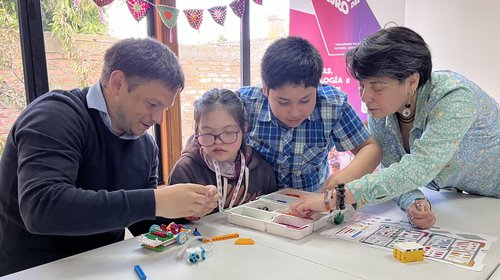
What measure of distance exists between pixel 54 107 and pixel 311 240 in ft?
2.36

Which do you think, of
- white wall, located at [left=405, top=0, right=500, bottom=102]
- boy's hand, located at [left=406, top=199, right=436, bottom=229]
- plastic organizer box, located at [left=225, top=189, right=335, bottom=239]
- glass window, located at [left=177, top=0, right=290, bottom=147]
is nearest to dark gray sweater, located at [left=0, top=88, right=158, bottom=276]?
plastic organizer box, located at [left=225, top=189, right=335, bottom=239]

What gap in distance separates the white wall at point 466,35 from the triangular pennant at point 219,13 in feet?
5.37

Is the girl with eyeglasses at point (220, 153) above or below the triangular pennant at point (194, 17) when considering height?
below

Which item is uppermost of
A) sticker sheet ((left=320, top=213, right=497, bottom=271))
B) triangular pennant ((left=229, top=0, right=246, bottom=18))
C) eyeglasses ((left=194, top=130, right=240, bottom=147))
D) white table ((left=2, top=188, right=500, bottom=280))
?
triangular pennant ((left=229, top=0, right=246, bottom=18))

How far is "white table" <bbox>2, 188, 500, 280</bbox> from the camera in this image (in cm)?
86

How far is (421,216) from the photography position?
115 centimetres

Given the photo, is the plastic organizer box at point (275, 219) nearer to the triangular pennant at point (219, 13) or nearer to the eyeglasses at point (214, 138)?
the eyeglasses at point (214, 138)

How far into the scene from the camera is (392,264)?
0.91 m

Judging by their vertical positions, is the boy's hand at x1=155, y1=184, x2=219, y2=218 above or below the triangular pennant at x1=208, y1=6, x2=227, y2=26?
below

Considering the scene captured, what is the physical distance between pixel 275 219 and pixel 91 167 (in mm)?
522

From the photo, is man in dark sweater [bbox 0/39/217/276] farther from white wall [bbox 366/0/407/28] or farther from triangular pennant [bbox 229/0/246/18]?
white wall [bbox 366/0/407/28]

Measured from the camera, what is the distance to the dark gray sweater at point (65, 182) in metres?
0.88

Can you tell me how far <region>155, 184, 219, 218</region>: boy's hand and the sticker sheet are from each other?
1.12 feet

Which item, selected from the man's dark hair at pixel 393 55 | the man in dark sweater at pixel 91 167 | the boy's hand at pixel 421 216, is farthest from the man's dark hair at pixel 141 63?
the boy's hand at pixel 421 216
